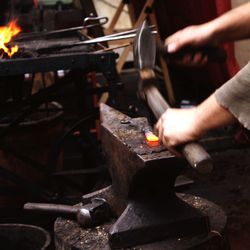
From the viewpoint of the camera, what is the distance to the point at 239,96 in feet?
7.07

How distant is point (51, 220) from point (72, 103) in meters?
2.66

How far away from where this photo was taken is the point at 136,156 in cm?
261

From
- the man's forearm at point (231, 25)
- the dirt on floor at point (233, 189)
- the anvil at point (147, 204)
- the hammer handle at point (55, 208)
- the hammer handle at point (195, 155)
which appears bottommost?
the dirt on floor at point (233, 189)

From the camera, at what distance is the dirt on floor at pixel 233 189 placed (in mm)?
4816

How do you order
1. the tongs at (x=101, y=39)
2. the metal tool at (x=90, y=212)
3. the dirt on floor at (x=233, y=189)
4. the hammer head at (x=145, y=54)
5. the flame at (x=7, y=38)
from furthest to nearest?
the dirt on floor at (x=233, y=189), the flame at (x=7, y=38), the tongs at (x=101, y=39), the metal tool at (x=90, y=212), the hammer head at (x=145, y=54)

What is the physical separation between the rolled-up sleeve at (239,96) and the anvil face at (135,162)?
1.60 feet

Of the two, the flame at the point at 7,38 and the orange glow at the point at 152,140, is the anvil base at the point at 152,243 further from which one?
the flame at the point at 7,38

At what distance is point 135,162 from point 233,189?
3.35 metres

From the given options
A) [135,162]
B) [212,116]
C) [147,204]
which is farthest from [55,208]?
[212,116]


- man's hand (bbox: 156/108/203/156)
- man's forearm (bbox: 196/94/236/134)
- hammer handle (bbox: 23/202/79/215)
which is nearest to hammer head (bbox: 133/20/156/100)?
man's hand (bbox: 156/108/203/156)

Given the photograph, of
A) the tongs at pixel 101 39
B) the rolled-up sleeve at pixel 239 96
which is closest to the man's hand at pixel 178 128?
the rolled-up sleeve at pixel 239 96

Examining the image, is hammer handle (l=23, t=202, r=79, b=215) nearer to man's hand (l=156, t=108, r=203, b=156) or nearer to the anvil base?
the anvil base

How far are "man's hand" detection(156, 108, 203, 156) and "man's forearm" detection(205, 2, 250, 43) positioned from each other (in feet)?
1.74

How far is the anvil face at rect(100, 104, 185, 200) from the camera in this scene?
258 cm
